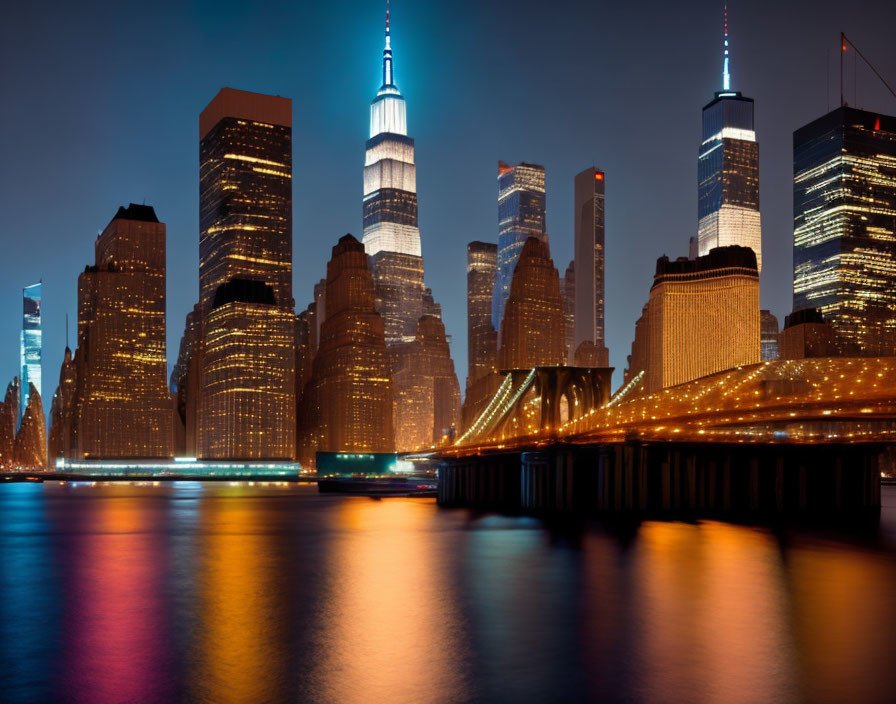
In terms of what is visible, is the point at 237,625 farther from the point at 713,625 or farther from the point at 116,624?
the point at 713,625

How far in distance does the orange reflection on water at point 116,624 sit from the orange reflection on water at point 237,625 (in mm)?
1066

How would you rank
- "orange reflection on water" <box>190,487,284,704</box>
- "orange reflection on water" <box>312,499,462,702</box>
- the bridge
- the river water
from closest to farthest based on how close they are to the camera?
"orange reflection on water" <box>312,499,462,702</box> → "orange reflection on water" <box>190,487,284,704</box> → the river water → the bridge

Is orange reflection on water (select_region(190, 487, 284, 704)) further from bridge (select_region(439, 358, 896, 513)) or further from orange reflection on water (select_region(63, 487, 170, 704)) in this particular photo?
bridge (select_region(439, 358, 896, 513))

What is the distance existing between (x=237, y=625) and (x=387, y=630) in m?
4.08

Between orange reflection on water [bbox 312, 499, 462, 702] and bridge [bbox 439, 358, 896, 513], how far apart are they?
80.5ft

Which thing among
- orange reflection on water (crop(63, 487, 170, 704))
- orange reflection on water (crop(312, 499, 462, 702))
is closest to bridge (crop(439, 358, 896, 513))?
orange reflection on water (crop(312, 499, 462, 702))

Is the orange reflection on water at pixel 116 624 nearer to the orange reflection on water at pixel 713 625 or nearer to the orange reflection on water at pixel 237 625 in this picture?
the orange reflection on water at pixel 237 625

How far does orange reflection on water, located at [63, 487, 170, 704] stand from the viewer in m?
18.9

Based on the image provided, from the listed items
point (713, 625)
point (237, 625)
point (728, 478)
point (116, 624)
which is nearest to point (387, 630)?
point (237, 625)

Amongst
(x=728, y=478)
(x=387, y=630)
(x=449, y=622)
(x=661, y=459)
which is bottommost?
(x=728, y=478)

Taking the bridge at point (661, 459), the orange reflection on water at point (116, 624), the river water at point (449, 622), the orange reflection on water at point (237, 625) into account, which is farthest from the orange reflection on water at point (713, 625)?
the bridge at point (661, 459)

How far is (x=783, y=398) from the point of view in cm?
5141

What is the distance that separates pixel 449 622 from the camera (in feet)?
86.1

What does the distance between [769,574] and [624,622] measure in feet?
47.1
